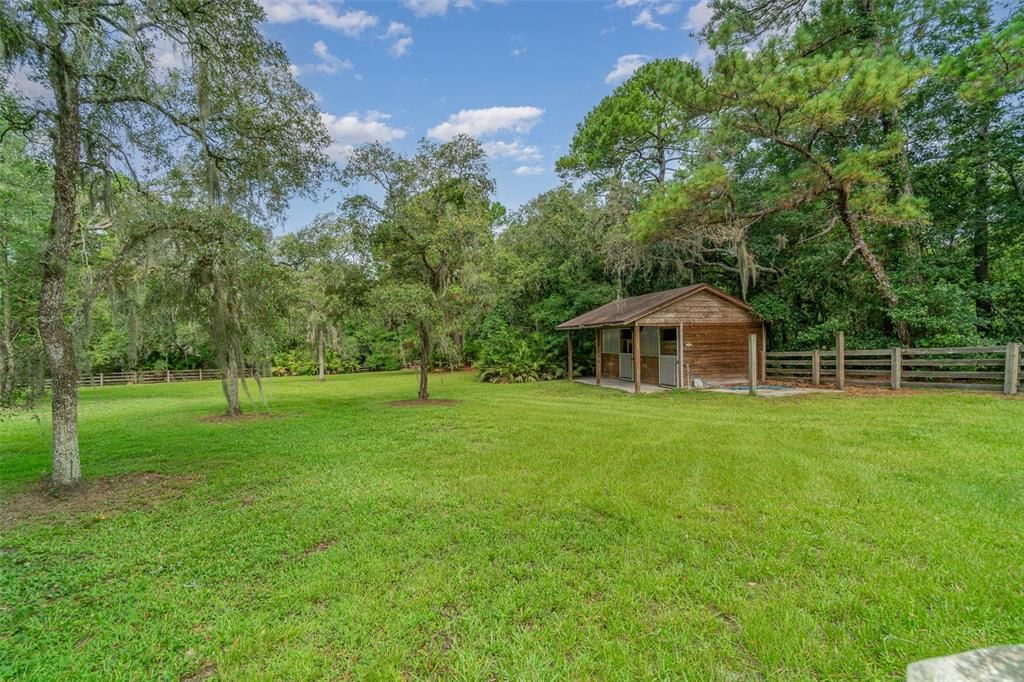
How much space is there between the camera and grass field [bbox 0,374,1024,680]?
2260 mm

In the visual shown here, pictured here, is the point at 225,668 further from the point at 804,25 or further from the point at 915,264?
the point at 804,25

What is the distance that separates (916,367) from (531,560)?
1161 centimetres

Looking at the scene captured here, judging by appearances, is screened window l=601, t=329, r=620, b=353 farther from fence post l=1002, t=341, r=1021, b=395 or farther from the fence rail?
fence post l=1002, t=341, r=1021, b=395

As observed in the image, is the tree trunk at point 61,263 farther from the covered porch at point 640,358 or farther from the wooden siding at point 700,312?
the wooden siding at point 700,312

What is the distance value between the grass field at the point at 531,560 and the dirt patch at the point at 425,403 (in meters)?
4.57

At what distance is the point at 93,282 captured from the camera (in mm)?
5066

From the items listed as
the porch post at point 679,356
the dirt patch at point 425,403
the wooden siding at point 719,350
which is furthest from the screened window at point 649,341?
the dirt patch at point 425,403

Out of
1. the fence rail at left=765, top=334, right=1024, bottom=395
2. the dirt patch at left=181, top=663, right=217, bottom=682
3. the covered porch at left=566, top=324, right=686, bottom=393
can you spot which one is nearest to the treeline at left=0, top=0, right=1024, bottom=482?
the fence rail at left=765, top=334, right=1024, bottom=395

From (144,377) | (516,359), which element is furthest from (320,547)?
(144,377)

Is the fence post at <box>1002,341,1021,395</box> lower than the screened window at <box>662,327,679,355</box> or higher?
A: lower

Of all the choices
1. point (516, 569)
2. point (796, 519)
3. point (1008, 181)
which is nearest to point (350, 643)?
point (516, 569)

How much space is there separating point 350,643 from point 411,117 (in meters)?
11.5

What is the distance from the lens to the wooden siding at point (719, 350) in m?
13.6

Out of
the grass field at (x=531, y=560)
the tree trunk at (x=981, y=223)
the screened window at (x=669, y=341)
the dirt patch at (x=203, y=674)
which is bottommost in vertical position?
the dirt patch at (x=203, y=674)
